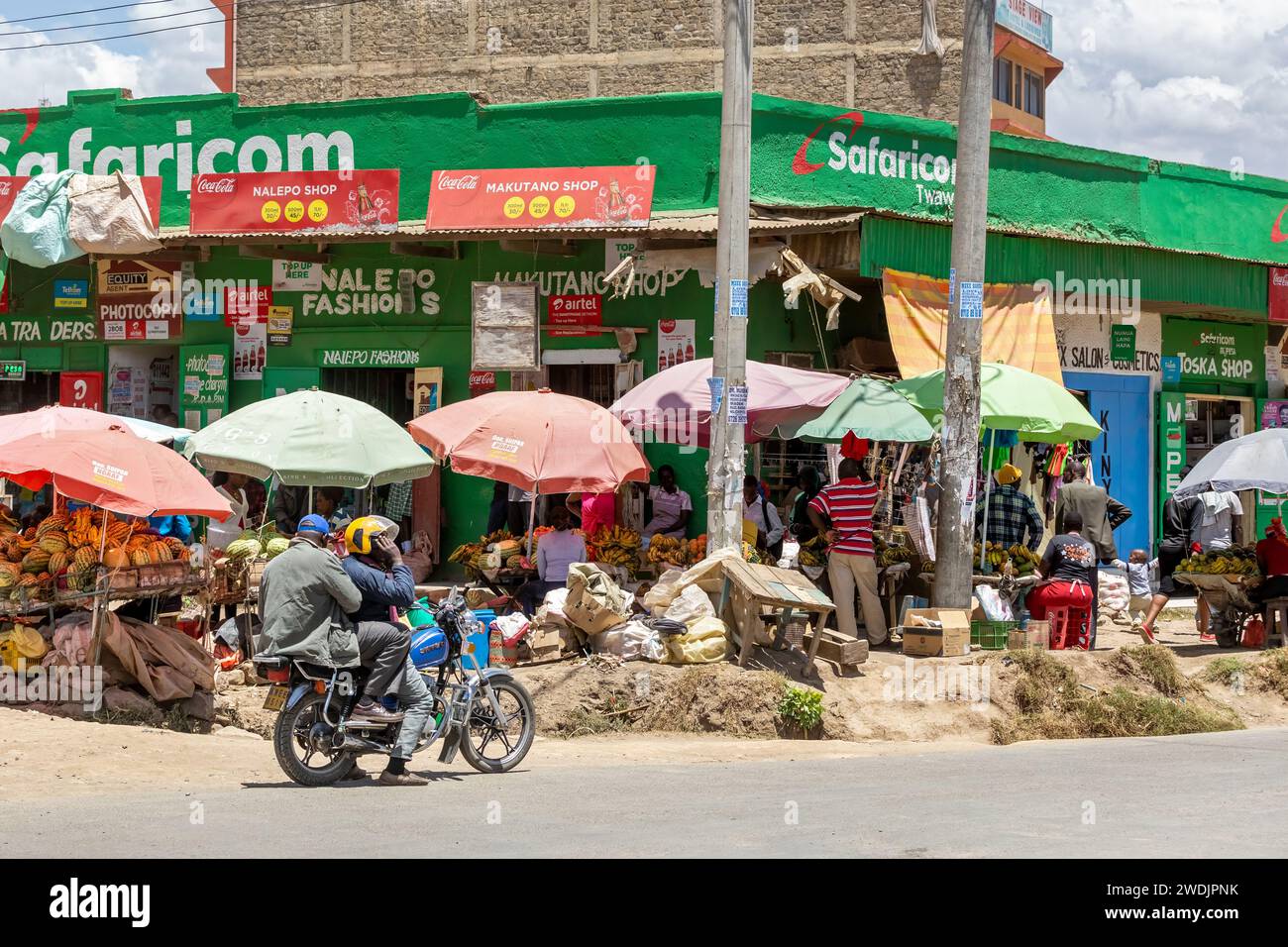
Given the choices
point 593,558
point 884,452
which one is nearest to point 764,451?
point 884,452

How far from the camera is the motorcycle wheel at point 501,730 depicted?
32.3ft

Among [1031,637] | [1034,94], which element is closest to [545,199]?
[1031,637]

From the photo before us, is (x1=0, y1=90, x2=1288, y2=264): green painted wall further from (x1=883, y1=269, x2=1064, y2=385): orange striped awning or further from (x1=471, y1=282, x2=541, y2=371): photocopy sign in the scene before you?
Result: (x1=471, y1=282, x2=541, y2=371): photocopy sign

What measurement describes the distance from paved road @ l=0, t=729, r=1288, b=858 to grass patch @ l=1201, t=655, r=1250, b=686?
11.6ft

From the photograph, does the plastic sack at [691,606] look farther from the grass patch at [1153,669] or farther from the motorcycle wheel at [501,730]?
the grass patch at [1153,669]

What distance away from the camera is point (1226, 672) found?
46.6 ft

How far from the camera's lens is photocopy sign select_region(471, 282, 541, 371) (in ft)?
62.3

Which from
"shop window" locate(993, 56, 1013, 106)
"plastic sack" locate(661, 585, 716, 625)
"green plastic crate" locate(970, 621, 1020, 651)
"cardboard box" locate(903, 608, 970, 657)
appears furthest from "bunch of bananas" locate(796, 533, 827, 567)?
"shop window" locate(993, 56, 1013, 106)

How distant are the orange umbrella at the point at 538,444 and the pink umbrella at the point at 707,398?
0.46 m

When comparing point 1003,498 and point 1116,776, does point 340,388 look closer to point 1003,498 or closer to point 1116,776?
point 1003,498

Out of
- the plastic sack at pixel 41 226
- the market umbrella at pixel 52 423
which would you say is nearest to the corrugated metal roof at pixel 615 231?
the plastic sack at pixel 41 226

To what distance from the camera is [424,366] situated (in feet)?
65.3

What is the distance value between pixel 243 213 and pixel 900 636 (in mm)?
10031

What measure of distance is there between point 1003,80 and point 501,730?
35.5m
